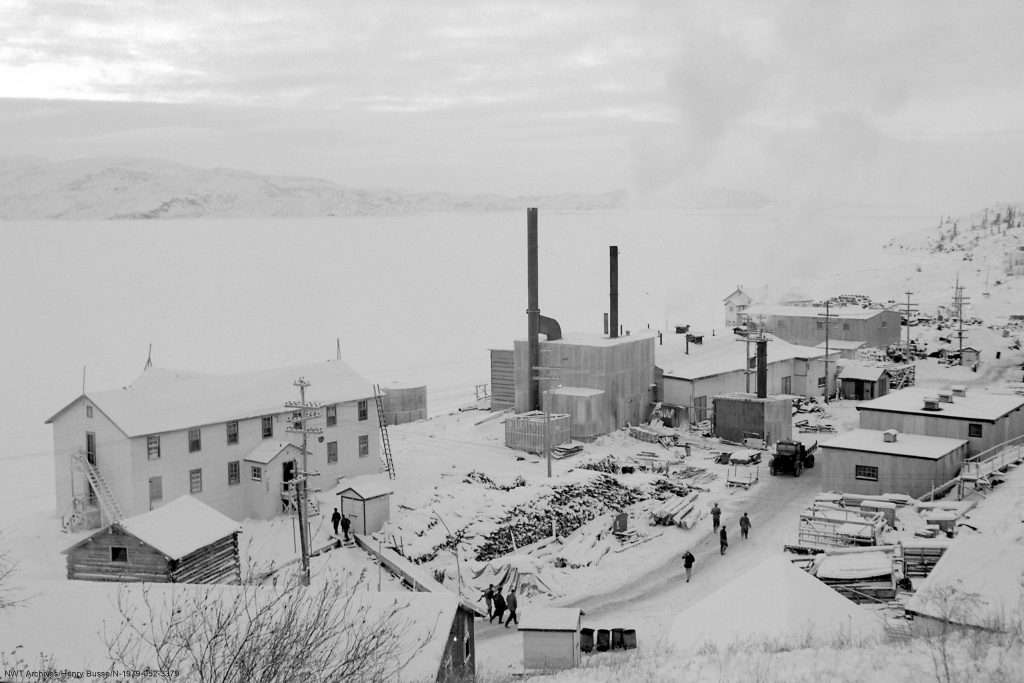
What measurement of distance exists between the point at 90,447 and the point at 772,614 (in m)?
20.0

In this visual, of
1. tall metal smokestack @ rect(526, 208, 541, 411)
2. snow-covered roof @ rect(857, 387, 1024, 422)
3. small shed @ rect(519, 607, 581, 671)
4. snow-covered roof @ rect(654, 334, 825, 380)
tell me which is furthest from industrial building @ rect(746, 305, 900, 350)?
small shed @ rect(519, 607, 581, 671)

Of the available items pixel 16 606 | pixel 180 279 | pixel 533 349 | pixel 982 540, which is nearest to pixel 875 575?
pixel 982 540

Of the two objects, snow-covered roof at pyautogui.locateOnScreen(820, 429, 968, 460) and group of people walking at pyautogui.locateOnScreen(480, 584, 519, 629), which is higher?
snow-covered roof at pyautogui.locateOnScreen(820, 429, 968, 460)

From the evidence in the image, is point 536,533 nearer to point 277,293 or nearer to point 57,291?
point 277,293

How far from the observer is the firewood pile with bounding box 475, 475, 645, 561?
26.7 metres

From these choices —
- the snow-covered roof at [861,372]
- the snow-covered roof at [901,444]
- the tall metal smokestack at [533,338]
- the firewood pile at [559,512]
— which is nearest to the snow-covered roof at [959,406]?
the snow-covered roof at [901,444]

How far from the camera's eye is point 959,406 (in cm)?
3297

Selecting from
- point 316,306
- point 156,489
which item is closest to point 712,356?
point 156,489

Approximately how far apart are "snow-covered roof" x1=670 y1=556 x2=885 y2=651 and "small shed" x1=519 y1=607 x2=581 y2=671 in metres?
1.93

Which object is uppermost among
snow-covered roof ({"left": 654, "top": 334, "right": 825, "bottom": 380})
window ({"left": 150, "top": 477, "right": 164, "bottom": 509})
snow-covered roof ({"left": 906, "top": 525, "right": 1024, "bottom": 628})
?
snow-covered roof ({"left": 654, "top": 334, "right": 825, "bottom": 380})

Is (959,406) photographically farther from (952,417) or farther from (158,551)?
(158,551)

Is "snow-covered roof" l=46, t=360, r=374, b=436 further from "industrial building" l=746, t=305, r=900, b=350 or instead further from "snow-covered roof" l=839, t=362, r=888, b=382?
"industrial building" l=746, t=305, r=900, b=350

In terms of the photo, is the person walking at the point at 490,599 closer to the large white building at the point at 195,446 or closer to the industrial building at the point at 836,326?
the large white building at the point at 195,446

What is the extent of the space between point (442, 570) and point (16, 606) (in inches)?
458
